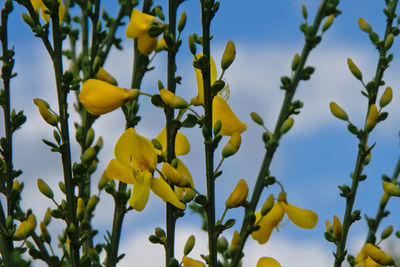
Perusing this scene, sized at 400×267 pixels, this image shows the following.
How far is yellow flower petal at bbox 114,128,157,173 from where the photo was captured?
1.23 meters

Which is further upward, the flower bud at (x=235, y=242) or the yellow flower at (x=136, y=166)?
the yellow flower at (x=136, y=166)

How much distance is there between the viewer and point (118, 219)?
158 centimetres

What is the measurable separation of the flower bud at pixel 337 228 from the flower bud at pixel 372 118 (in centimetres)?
29

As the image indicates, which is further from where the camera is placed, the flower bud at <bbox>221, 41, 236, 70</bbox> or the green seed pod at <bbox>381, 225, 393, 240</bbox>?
the green seed pod at <bbox>381, 225, 393, 240</bbox>

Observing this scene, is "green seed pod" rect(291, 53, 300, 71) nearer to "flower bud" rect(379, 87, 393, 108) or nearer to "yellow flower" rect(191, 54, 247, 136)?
"flower bud" rect(379, 87, 393, 108)

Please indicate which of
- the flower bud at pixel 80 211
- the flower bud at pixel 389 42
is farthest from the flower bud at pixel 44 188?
the flower bud at pixel 389 42

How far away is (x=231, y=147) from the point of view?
1.22 m

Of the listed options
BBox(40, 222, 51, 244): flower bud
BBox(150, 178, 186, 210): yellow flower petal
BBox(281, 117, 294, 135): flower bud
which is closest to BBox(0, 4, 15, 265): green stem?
BBox(40, 222, 51, 244): flower bud

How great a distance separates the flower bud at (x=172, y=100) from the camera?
1.16 meters

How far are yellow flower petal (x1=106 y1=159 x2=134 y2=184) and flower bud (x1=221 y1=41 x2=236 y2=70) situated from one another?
32 cm

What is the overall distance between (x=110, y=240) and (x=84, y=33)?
98 centimetres

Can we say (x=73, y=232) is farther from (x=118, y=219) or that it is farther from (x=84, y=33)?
(x=84, y=33)

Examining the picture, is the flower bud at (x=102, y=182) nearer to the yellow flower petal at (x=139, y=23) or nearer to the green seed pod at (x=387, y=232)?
the yellow flower petal at (x=139, y=23)

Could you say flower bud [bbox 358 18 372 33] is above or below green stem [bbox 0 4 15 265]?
above
